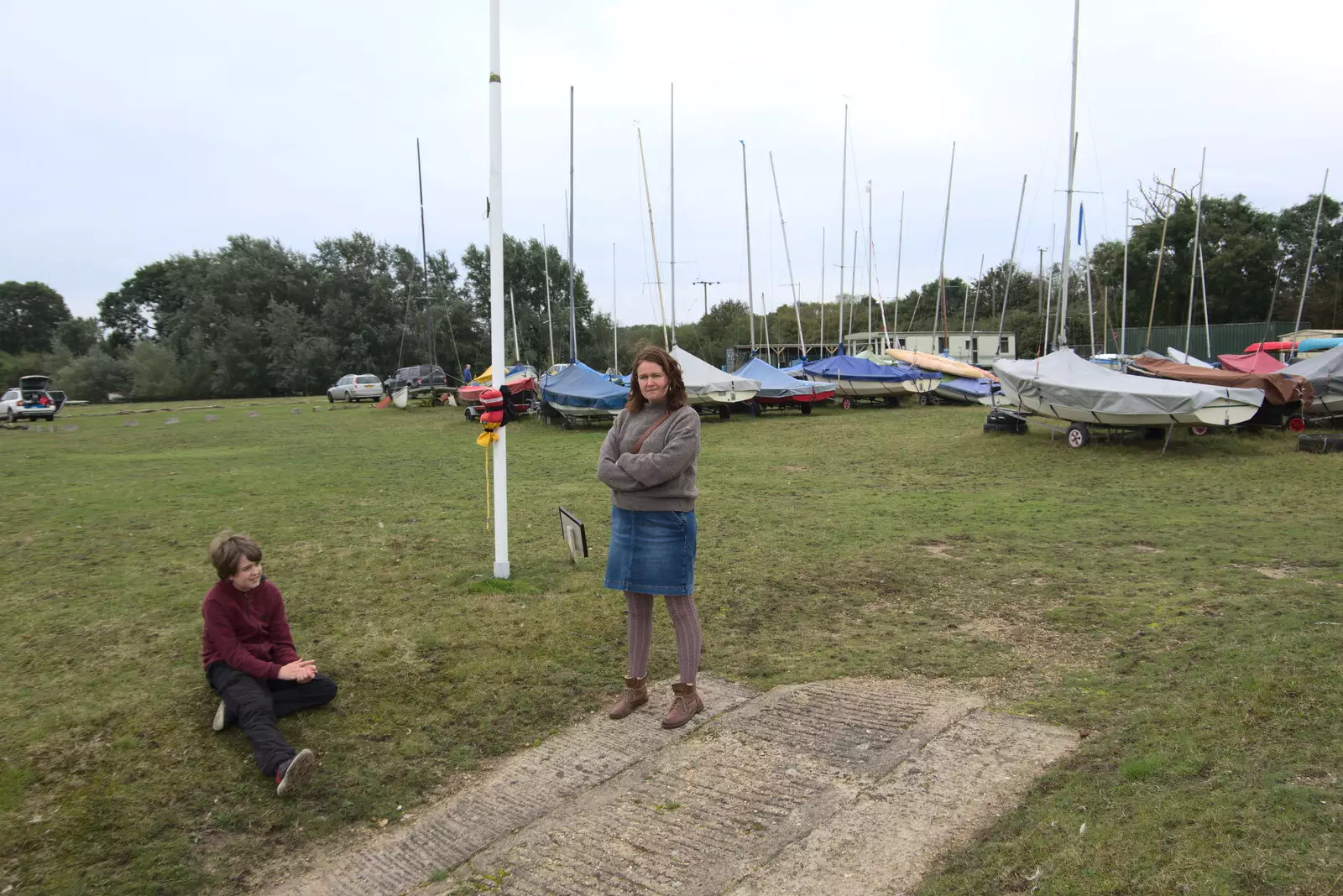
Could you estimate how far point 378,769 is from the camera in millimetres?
4273

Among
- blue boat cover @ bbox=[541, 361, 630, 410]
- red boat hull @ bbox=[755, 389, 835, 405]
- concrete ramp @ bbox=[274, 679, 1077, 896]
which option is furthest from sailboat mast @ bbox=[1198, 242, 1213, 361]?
concrete ramp @ bbox=[274, 679, 1077, 896]

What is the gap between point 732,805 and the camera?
3812 millimetres

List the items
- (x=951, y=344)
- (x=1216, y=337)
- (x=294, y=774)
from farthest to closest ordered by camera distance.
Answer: (x=951, y=344), (x=1216, y=337), (x=294, y=774)

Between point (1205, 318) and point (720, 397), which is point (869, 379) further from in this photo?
point (1205, 318)

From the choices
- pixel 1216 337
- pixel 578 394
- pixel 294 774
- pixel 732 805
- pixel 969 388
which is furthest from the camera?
pixel 1216 337

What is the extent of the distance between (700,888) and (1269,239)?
5865 centimetres

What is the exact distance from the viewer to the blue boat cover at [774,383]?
26719mm

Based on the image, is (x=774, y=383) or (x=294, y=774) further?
(x=774, y=383)

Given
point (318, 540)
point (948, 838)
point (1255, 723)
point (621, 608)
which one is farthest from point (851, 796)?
point (318, 540)

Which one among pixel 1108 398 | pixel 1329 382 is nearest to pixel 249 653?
pixel 1108 398

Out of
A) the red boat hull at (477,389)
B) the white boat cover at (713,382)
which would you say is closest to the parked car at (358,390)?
the red boat hull at (477,389)

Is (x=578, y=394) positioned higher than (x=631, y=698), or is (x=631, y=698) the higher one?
(x=578, y=394)

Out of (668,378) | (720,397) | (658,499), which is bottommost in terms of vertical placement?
(720,397)

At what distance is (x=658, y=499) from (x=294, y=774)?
2.06m
